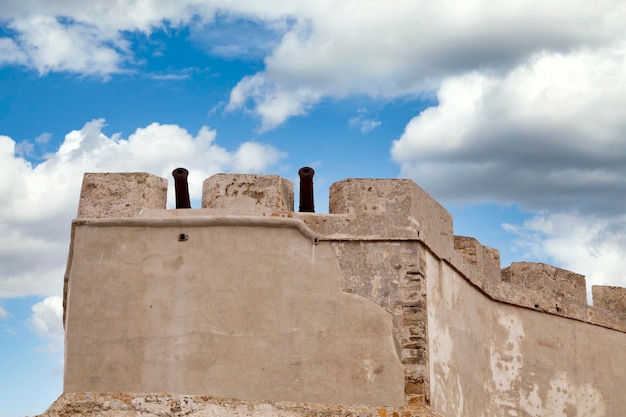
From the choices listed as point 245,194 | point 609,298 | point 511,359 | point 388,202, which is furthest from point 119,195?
point 609,298

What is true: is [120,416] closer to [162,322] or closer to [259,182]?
[162,322]

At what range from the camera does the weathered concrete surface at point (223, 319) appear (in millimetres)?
11773

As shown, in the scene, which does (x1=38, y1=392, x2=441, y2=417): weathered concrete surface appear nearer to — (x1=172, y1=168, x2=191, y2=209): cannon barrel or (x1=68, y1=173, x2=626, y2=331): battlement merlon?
(x1=68, y1=173, x2=626, y2=331): battlement merlon

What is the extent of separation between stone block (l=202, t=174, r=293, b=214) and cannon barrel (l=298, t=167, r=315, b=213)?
25cm

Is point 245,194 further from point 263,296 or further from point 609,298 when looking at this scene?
point 609,298

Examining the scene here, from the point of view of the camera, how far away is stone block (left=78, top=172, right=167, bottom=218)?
494 inches

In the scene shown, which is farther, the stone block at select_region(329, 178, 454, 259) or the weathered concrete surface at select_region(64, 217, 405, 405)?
the stone block at select_region(329, 178, 454, 259)

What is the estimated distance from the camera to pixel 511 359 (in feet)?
48.1

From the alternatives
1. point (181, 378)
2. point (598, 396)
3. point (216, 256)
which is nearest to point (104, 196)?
point (216, 256)

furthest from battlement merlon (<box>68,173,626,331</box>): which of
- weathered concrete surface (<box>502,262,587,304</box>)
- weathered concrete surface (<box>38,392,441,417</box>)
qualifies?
weathered concrete surface (<box>502,262,587,304</box>)

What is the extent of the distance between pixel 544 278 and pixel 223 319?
5588 millimetres

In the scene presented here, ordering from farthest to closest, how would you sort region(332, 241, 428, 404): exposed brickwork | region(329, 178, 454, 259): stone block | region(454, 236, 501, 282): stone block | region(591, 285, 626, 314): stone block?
region(591, 285, 626, 314): stone block < region(454, 236, 501, 282): stone block < region(329, 178, 454, 259): stone block < region(332, 241, 428, 404): exposed brickwork

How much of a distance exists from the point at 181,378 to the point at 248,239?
5.62 feet

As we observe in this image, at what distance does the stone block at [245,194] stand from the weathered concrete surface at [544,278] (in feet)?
14.6
